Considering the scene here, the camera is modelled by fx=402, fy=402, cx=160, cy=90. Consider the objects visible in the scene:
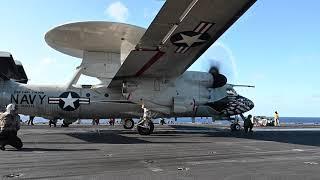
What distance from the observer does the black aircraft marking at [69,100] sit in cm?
2388

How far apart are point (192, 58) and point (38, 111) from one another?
32.8 feet

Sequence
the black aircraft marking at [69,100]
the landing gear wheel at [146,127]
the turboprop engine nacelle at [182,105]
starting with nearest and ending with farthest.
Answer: the landing gear wheel at [146,127] < the turboprop engine nacelle at [182,105] < the black aircraft marking at [69,100]

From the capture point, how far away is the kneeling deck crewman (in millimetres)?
13570

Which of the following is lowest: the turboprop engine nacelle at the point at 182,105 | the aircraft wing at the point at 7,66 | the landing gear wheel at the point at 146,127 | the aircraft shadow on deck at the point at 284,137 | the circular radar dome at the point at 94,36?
the aircraft shadow on deck at the point at 284,137

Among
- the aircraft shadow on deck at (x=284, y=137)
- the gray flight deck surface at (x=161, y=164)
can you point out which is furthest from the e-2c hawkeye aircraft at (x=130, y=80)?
the gray flight deck surface at (x=161, y=164)

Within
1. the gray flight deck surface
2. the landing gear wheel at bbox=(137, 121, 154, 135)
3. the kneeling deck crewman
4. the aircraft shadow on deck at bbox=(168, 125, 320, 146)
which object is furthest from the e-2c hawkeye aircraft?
the gray flight deck surface

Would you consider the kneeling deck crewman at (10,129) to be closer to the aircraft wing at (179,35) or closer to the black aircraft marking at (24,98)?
the aircraft wing at (179,35)

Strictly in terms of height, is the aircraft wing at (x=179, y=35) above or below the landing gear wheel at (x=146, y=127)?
above

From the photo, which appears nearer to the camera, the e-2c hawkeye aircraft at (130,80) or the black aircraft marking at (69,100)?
the e-2c hawkeye aircraft at (130,80)

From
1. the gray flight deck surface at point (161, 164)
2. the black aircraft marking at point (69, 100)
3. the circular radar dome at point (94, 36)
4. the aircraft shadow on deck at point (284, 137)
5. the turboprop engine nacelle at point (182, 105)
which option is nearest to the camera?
the gray flight deck surface at point (161, 164)

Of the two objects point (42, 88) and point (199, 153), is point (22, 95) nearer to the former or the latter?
point (42, 88)

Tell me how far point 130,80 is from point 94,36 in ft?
10.5

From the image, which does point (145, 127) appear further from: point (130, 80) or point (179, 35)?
point (179, 35)

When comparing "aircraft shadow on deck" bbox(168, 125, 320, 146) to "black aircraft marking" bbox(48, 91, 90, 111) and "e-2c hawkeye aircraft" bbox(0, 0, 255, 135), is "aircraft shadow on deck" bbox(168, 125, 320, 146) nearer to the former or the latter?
"e-2c hawkeye aircraft" bbox(0, 0, 255, 135)
